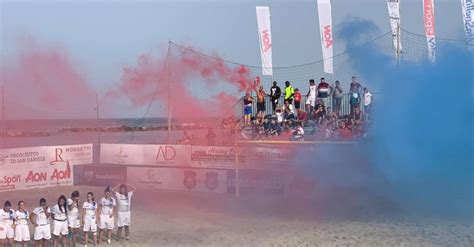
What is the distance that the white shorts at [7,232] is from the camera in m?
11.4

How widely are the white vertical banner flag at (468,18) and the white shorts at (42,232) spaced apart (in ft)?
37.2

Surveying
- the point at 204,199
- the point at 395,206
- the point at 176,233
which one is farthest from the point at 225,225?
the point at 395,206

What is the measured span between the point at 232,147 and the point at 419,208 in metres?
6.76

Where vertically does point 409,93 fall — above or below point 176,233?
above

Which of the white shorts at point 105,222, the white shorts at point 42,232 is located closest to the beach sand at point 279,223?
the white shorts at point 105,222

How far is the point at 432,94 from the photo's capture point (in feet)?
47.5

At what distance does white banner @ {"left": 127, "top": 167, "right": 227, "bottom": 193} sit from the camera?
19.1m

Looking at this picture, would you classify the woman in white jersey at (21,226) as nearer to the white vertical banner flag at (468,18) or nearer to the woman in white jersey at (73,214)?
the woman in white jersey at (73,214)

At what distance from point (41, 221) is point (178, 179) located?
864 cm

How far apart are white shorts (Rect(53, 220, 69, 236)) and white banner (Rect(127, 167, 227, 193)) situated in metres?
7.87

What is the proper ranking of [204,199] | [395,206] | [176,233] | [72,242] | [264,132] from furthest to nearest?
[264,132] → [204,199] → [395,206] → [176,233] → [72,242]

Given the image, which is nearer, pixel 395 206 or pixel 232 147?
pixel 395 206

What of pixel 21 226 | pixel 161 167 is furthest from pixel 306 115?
pixel 21 226

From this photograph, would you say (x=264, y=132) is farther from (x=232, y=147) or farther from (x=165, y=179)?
(x=165, y=179)
